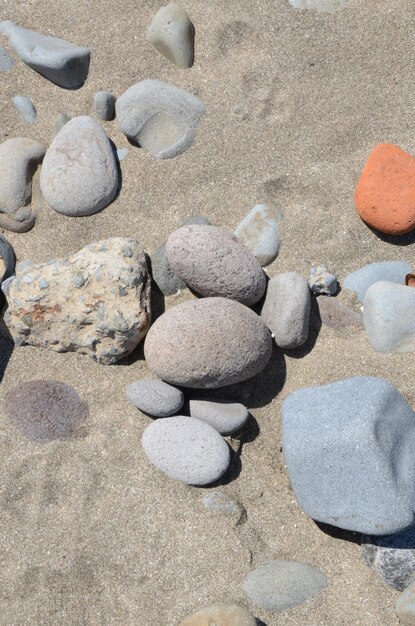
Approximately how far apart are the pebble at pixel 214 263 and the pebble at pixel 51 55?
0.95 metres

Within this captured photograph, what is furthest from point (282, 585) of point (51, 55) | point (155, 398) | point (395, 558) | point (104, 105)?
point (51, 55)

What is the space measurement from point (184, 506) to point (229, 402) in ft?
1.44

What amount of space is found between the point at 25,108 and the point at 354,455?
6.78 feet

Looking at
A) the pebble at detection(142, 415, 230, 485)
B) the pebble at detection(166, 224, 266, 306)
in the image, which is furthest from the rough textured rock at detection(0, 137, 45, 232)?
the pebble at detection(142, 415, 230, 485)

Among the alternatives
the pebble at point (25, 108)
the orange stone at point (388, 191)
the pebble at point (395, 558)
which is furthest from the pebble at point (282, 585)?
the pebble at point (25, 108)

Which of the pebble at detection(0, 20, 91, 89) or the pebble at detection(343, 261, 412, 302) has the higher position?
the pebble at detection(0, 20, 91, 89)

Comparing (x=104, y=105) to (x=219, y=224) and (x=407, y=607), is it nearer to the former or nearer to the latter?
(x=219, y=224)

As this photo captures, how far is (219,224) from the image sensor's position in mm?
3047

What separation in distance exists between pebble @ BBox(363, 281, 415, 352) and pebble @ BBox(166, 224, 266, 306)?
47 cm

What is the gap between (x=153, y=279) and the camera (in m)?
3.01

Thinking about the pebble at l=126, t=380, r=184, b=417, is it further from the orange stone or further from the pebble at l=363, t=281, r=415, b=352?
the orange stone

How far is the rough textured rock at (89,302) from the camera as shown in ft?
9.30

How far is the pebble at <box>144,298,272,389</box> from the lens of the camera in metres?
2.71

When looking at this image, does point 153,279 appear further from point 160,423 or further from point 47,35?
point 47,35
